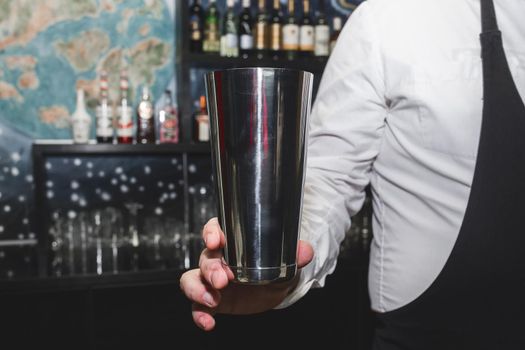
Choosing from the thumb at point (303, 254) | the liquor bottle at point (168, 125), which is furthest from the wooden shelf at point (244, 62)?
the thumb at point (303, 254)

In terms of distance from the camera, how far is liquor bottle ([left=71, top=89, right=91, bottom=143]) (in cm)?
250

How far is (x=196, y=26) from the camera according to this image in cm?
261

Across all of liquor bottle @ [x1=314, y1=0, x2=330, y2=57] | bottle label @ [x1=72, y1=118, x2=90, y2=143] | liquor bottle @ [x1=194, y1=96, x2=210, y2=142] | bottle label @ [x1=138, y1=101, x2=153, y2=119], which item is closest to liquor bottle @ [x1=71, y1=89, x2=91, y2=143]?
bottle label @ [x1=72, y1=118, x2=90, y2=143]

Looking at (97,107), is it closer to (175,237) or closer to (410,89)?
(175,237)

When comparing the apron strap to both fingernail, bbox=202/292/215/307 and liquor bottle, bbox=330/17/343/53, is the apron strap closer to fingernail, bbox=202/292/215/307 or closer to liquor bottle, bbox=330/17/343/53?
fingernail, bbox=202/292/215/307

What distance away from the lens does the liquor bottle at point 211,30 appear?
103 inches

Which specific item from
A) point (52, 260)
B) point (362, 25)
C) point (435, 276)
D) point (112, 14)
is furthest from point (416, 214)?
point (112, 14)

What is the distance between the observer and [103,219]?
249cm

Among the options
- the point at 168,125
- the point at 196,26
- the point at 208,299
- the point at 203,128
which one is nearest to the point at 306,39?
the point at 196,26

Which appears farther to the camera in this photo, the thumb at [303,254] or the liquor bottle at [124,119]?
the liquor bottle at [124,119]

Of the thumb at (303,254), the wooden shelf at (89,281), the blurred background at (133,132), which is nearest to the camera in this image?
the thumb at (303,254)

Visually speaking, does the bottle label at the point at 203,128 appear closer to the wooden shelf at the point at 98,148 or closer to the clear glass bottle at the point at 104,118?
Result: the wooden shelf at the point at 98,148

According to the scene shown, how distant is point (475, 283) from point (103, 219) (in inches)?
73.7

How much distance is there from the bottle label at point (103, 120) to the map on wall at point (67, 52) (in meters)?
0.18
